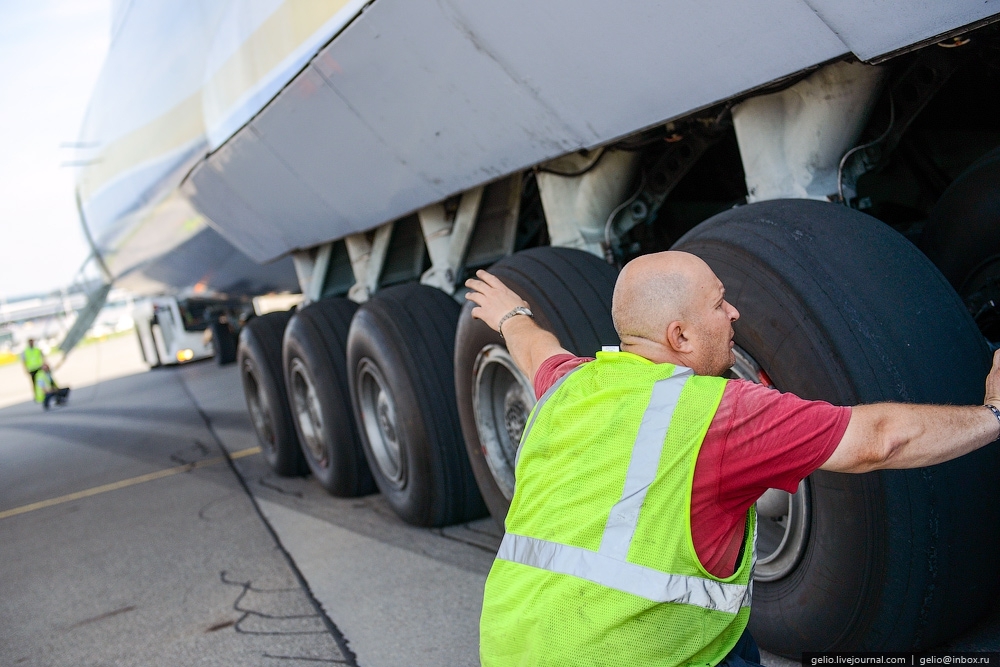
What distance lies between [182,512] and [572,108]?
4682mm

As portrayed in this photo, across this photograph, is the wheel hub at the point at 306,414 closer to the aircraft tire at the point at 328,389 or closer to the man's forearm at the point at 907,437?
the aircraft tire at the point at 328,389

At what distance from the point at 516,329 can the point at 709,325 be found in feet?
2.52

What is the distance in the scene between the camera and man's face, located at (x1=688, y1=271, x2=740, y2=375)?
5.40 feet

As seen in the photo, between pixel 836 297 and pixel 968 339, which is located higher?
pixel 836 297

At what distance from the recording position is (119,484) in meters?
8.19

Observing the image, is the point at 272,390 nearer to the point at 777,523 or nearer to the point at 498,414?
the point at 498,414

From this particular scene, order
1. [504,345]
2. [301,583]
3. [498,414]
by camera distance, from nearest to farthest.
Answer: [504,345] < [498,414] < [301,583]

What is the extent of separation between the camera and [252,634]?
12.8 ft

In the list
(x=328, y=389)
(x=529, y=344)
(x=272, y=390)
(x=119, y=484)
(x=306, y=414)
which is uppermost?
(x=529, y=344)

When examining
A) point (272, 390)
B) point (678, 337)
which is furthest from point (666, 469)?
point (272, 390)

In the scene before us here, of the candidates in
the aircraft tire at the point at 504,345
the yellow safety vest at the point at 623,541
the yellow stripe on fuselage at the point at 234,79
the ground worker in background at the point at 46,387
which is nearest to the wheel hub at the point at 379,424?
the aircraft tire at the point at 504,345

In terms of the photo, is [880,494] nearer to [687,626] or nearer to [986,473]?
[986,473]

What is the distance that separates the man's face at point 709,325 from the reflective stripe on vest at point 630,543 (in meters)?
0.07

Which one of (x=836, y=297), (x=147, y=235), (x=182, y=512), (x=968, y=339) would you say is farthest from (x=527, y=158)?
(x=147, y=235)
